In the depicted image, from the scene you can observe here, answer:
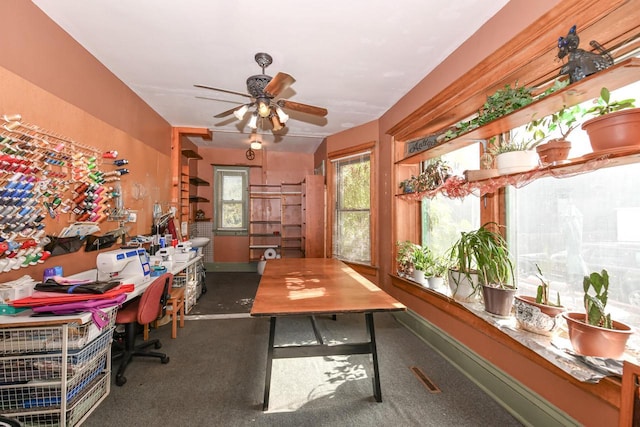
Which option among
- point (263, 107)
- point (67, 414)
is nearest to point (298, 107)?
point (263, 107)

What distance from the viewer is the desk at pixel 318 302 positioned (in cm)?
175

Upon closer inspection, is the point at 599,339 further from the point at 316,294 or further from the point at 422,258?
the point at 422,258

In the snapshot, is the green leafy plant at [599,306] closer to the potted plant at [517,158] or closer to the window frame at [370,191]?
the potted plant at [517,158]

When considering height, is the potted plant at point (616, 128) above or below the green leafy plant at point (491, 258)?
above

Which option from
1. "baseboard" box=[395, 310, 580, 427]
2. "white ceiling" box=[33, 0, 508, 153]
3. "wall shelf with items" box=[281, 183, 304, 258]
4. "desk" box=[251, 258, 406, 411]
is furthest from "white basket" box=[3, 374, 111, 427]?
"wall shelf with items" box=[281, 183, 304, 258]

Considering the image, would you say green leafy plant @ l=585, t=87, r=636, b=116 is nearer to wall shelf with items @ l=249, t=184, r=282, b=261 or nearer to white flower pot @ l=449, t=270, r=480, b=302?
white flower pot @ l=449, t=270, r=480, b=302

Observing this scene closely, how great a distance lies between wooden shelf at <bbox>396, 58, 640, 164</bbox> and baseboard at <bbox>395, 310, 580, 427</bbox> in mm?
1819

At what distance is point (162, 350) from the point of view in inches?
110

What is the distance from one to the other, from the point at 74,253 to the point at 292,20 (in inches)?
112

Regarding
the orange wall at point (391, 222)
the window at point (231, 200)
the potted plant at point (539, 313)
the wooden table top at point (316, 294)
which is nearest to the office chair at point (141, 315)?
the wooden table top at point (316, 294)

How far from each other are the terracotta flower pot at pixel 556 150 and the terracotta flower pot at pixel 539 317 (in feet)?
2.90

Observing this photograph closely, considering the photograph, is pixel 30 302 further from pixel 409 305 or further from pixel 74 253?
pixel 409 305

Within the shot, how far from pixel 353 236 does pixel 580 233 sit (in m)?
3.13

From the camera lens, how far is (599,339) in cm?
132
